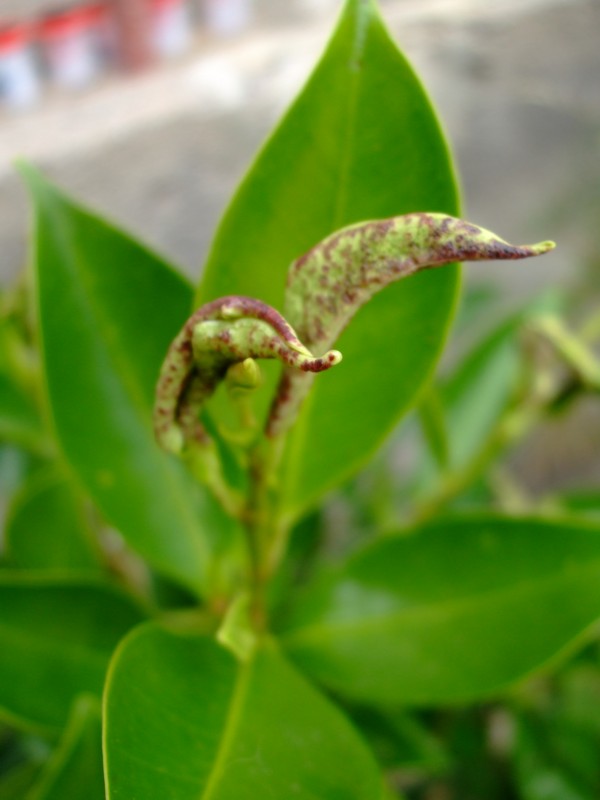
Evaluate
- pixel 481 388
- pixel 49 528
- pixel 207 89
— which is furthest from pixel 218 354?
pixel 207 89

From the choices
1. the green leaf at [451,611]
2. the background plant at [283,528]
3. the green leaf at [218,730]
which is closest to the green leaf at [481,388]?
the background plant at [283,528]

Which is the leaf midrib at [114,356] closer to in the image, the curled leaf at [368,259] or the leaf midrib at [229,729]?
the leaf midrib at [229,729]

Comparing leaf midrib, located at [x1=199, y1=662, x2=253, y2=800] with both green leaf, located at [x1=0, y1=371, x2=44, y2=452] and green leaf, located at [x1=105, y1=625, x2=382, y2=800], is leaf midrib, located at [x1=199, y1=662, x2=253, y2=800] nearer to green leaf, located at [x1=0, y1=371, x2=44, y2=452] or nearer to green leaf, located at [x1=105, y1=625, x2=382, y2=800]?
green leaf, located at [x1=105, y1=625, x2=382, y2=800]

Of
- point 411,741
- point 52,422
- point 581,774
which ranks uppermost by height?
point 52,422

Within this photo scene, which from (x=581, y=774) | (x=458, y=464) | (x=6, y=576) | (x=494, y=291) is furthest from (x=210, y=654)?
(x=494, y=291)

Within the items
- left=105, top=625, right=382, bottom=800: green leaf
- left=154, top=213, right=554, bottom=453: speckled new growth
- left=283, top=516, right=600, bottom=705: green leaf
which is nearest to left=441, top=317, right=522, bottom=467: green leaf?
left=283, top=516, right=600, bottom=705: green leaf

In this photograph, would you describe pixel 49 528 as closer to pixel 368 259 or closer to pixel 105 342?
pixel 105 342

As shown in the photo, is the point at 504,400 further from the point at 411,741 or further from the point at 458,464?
the point at 411,741
